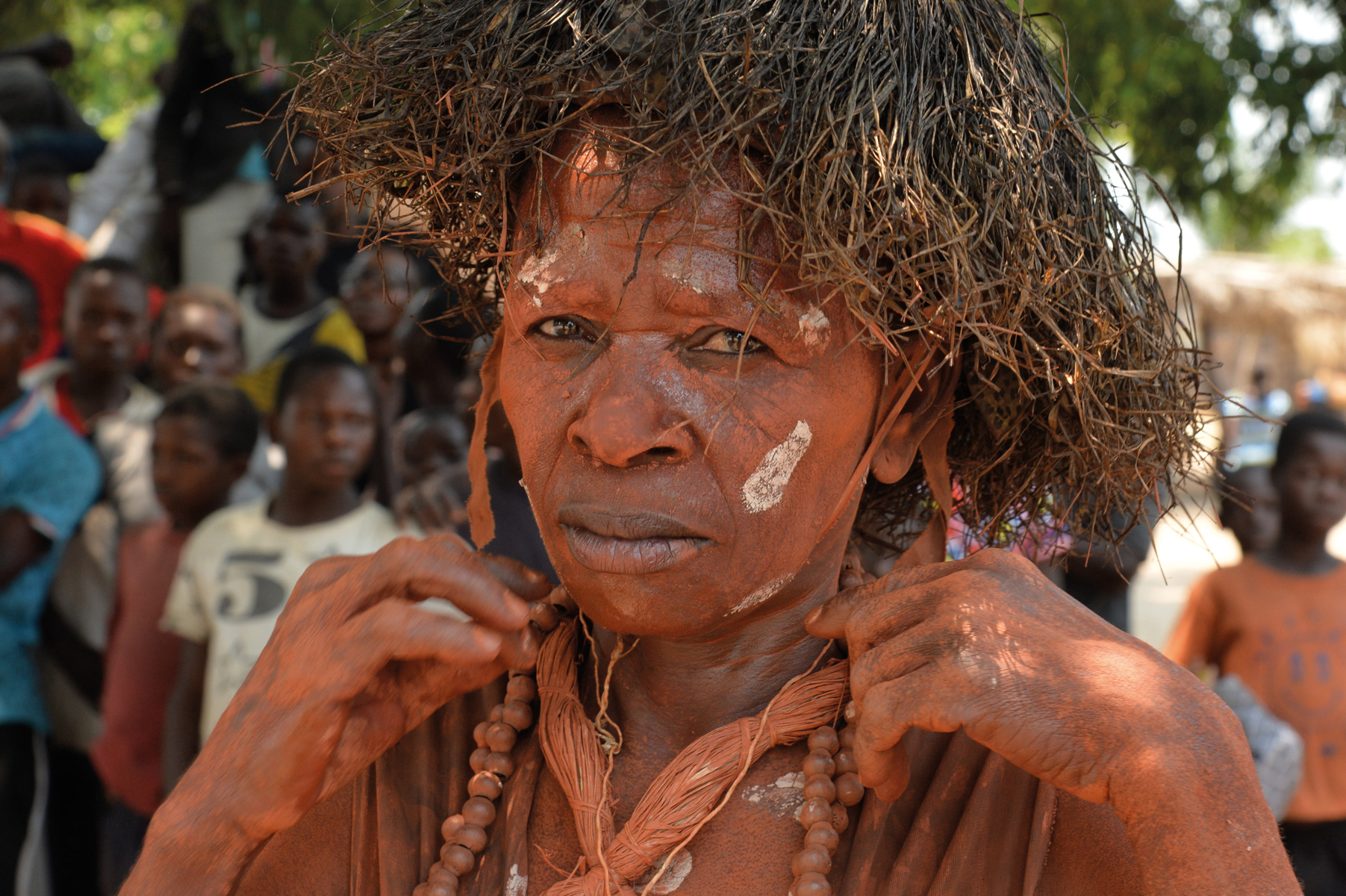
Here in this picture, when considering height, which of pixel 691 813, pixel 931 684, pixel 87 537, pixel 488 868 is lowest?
pixel 87 537

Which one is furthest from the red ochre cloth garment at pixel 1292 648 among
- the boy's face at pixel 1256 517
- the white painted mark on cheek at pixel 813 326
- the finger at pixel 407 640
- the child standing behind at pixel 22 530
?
the child standing behind at pixel 22 530

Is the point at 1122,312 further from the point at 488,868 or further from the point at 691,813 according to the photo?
the point at 488,868

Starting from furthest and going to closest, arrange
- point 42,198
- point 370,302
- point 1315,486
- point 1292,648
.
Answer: point 42,198, point 370,302, point 1315,486, point 1292,648

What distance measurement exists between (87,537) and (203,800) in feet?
10.4

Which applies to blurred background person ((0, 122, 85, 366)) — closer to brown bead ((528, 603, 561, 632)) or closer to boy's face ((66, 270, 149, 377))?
boy's face ((66, 270, 149, 377))

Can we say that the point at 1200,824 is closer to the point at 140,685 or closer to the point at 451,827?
the point at 451,827

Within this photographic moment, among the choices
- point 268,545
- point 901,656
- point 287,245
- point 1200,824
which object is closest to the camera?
point 1200,824

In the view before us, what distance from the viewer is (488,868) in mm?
1654

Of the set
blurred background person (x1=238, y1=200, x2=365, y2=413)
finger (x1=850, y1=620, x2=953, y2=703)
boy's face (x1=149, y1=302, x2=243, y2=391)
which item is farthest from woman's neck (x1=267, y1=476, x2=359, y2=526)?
finger (x1=850, y1=620, x2=953, y2=703)

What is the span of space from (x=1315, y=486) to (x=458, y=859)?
3.87 m

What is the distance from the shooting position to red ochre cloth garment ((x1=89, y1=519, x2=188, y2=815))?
3922mm

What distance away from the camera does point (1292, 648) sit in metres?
4.13

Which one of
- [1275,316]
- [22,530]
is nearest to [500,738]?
[22,530]

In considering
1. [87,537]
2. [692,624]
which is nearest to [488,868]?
[692,624]
